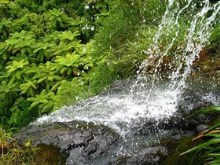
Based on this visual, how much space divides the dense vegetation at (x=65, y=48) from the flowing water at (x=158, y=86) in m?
0.09

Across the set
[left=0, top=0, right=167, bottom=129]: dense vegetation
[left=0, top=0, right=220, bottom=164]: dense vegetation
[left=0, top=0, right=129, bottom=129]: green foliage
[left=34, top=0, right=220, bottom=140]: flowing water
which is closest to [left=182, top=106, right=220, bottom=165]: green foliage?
[left=34, top=0, right=220, bottom=140]: flowing water

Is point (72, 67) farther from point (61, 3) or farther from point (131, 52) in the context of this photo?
point (61, 3)

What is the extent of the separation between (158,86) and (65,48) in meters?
3.14

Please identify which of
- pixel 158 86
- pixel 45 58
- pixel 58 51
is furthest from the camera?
pixel 45 58

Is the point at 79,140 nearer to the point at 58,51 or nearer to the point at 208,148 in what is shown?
Result: the point at 208,148

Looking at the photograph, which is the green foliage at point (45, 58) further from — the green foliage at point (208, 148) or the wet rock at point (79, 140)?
the green foliage at point (208, 148)

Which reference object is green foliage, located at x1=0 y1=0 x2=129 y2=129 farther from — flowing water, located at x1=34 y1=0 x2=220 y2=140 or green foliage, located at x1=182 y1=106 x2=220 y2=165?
green foliage, located at x1=182 y1=106 x2=220 y2=165

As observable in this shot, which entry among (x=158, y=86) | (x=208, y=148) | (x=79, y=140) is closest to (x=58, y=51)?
(x=158, y=86)

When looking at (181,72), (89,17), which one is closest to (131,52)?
(181,72)

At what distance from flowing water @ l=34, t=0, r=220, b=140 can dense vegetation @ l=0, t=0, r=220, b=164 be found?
89 millimetres

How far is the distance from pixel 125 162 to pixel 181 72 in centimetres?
171

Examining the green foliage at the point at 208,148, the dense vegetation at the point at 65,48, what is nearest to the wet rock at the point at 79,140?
the green foliage at the point at 208,148

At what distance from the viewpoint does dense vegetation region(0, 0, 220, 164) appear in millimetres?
5808

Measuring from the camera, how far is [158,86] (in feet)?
16.0
